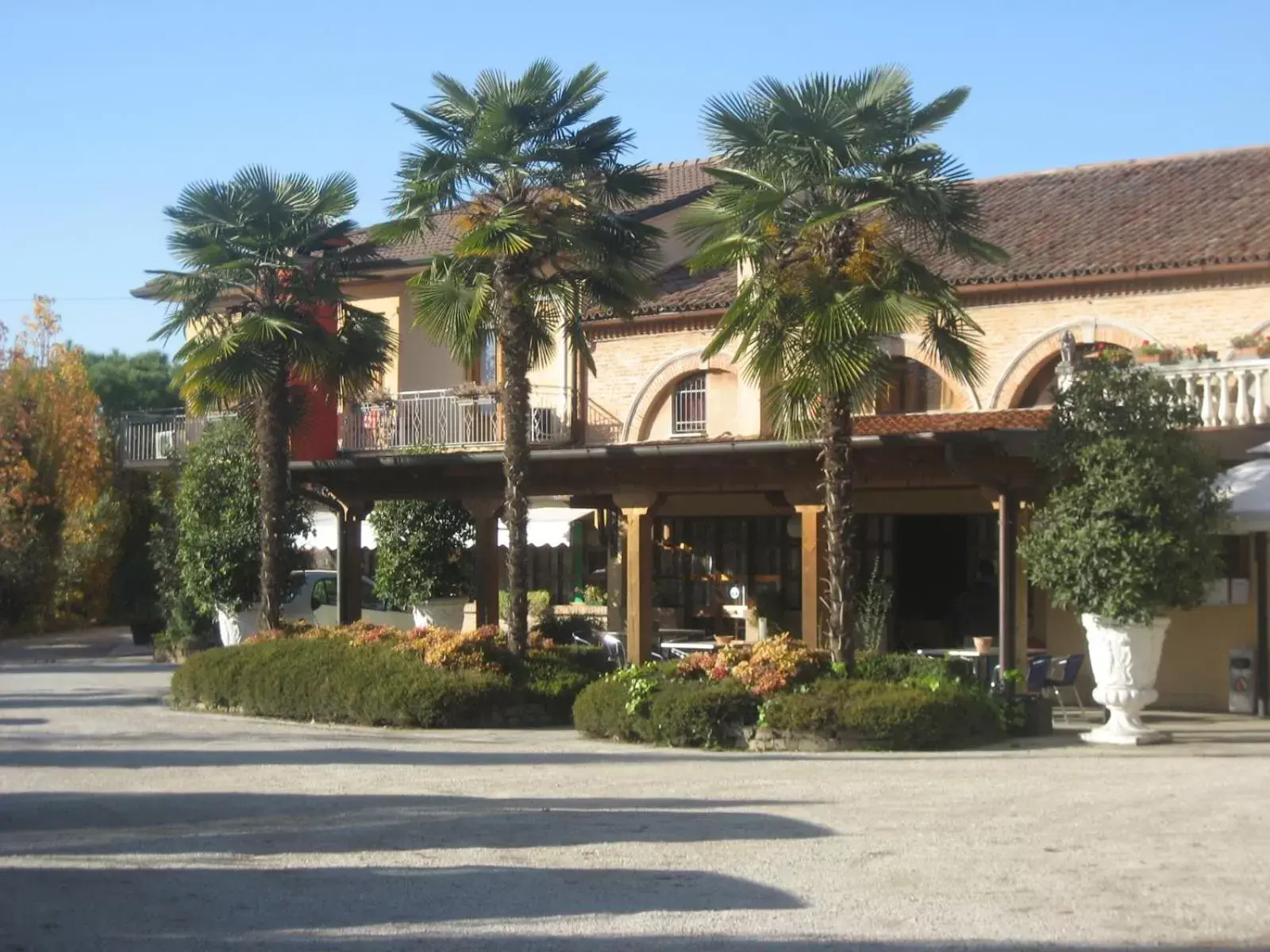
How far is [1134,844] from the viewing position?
9.48m

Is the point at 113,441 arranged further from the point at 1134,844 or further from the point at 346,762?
the point at 1134,844

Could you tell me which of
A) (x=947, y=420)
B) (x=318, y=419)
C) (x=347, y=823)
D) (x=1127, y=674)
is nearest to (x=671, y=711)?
(x=1127, y=674)

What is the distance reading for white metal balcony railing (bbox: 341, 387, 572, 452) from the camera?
26.2 meters

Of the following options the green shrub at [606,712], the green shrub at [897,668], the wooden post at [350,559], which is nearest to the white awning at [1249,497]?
the green shrub at [897,668]

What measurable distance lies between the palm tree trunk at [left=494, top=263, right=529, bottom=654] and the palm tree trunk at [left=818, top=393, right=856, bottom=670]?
4.02m

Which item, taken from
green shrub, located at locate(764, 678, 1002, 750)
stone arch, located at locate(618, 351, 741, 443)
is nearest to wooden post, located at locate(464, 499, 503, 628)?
stone arch, located at locate(618, 351, 741, 443)

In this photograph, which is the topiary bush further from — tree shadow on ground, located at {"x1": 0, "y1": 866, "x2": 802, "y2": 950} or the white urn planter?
the white urn planter

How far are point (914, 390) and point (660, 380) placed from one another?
4.34 meters

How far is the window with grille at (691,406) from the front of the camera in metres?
25.5

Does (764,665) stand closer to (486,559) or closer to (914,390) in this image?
(486,559)

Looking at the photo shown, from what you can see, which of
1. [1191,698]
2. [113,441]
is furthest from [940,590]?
[113,441]

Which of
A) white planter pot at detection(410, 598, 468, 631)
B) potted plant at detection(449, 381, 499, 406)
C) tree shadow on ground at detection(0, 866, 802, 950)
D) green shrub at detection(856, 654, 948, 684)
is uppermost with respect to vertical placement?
potted plant at detection(449, 381, 499, 406)

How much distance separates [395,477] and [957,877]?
1493 centimetres

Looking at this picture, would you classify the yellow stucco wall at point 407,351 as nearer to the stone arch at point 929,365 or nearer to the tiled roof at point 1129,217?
the stone arch at point 929,365
